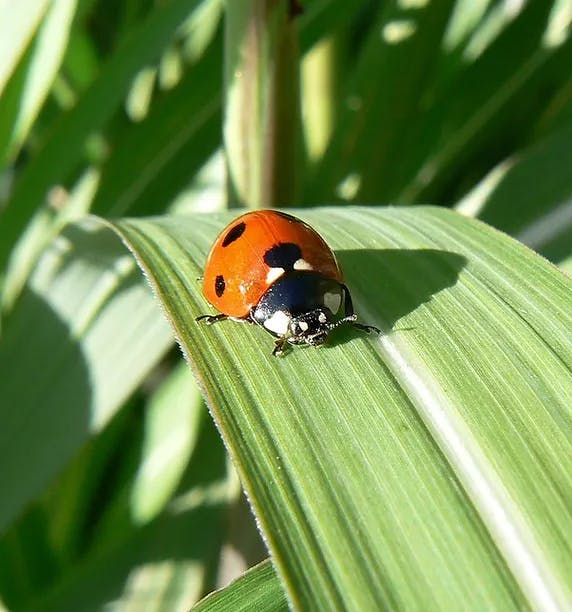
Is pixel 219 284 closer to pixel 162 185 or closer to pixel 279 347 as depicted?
pixel 279 347

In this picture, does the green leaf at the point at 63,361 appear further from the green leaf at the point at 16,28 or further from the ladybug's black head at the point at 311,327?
the ladybug's black head at the point at 311,327

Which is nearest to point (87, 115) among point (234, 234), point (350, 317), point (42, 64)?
point (42, 64)

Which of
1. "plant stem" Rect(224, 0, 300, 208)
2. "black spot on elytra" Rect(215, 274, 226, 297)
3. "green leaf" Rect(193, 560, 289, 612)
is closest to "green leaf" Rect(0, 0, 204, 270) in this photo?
"plant stem" Rect(224, 0, 300, 208)

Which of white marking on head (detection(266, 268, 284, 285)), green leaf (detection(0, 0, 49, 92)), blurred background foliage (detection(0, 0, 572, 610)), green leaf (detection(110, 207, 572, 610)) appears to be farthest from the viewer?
blurred background foliage (detection(0, 0, 572, 610))

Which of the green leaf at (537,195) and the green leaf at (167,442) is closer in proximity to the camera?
the green leaf at (537,195)

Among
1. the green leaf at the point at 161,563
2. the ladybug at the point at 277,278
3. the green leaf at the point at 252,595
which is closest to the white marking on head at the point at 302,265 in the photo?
the ladybug at the point at 277,278

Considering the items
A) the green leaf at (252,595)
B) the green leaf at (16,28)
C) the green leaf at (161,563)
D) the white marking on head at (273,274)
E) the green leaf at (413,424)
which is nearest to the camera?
the green leaf at (413,424)

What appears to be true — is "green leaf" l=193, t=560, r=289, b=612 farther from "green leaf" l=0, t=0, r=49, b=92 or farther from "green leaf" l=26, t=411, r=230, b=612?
"green leaf" l=0, t=0, r=49, b=92
